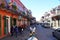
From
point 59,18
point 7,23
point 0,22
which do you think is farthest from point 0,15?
point 59,18

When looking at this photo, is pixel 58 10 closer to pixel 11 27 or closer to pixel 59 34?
pixel 11 27

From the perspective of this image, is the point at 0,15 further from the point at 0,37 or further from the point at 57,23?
the point at 57,23

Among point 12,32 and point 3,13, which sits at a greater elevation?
point 3,13

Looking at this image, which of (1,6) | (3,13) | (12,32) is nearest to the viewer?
(1,6)

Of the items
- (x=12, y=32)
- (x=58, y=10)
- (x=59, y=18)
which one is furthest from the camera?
(x=58, y=10)

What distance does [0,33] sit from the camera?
62.7 feet

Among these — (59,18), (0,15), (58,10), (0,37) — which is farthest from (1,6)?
(58,10)

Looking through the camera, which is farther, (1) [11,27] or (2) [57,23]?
(2) [57,23]

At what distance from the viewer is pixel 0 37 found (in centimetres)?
1894

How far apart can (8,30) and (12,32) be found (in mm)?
668

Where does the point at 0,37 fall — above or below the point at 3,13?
below

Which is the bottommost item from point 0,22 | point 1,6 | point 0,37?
point 0,37

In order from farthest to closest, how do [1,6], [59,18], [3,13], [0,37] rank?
1. [59,18]
2. [3,13]
3. [0,37]
4. [1,6]

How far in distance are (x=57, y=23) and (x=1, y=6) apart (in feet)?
136
